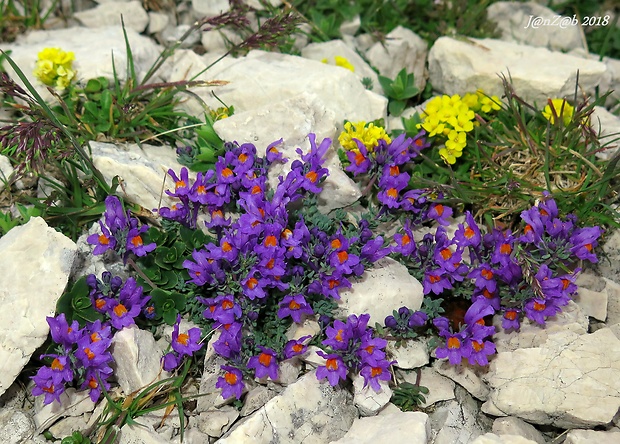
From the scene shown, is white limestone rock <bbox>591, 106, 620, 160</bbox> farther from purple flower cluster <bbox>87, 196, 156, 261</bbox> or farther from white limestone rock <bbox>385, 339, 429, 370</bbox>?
purple flower cluster <bbox>87, 196, 156, 261</bbox>

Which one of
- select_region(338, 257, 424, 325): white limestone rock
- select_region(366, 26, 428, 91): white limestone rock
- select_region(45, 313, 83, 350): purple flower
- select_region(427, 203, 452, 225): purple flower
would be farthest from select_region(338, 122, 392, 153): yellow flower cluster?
select_region(45, 313, 83, 350): purple flower

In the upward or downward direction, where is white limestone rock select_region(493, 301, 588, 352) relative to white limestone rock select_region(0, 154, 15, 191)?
downward

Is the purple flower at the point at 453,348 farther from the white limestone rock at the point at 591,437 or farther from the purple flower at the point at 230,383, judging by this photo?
the purple flower at the point at 230,383

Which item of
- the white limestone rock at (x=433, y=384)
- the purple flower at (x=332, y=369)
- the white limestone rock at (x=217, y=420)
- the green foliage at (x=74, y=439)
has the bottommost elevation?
the white limestone rock at (x=217, y=420)

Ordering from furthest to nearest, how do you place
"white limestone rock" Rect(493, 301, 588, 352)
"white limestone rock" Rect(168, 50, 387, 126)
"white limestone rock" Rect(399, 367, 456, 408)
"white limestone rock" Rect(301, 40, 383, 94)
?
"white limestone rock" Rect(301, 40, 383, 94), "white limestone rock" Rect(168, 50, 387, 126), "white limestone rock" Rect(493, 301, 588, 352), "white limestone rock" Rect(399, 367, 456, 408)

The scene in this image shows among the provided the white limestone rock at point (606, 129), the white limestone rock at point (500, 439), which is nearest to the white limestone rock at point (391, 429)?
the white limestone rock at point (500, 439)
